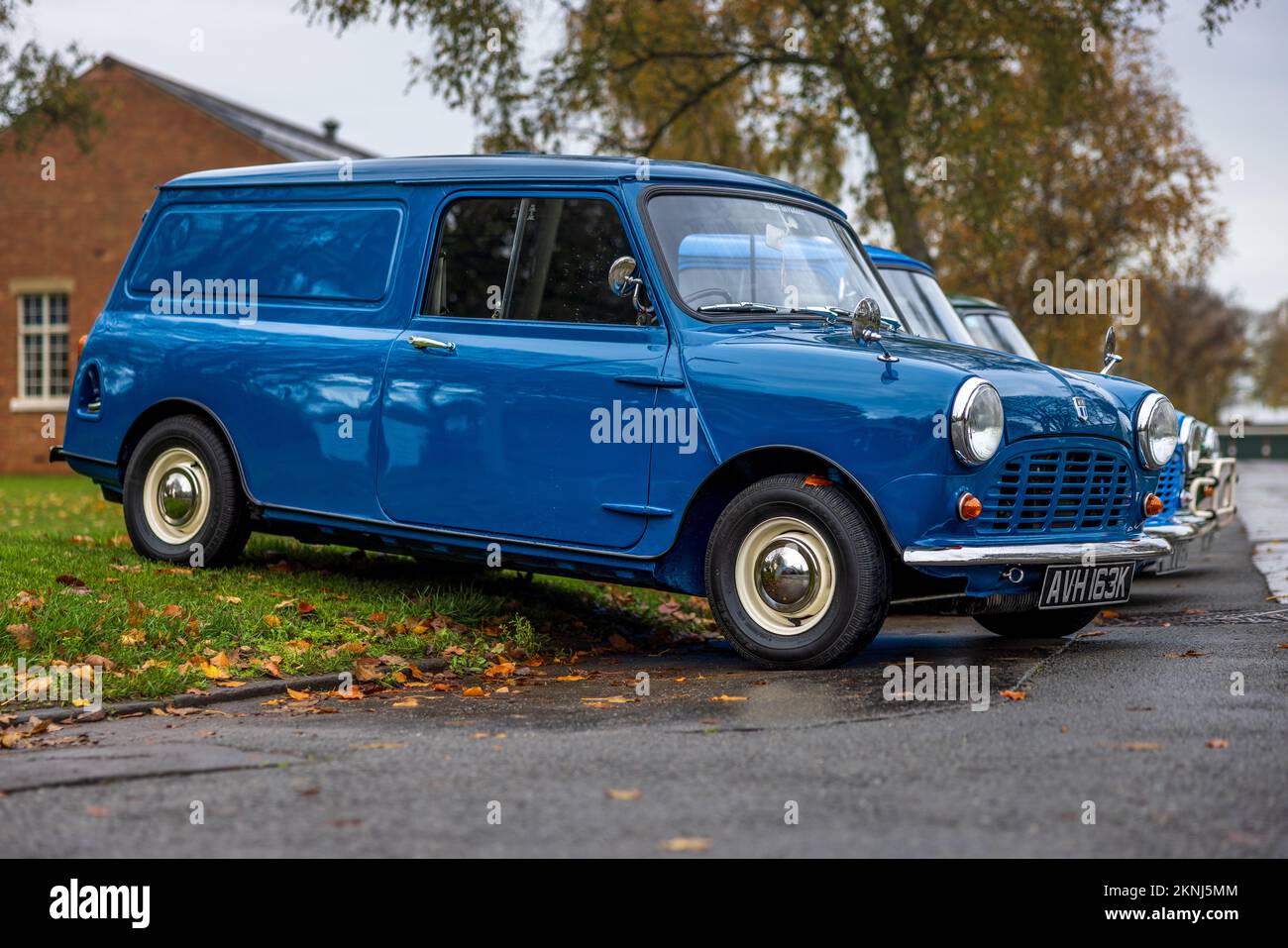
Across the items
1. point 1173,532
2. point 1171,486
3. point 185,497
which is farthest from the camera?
point 1171,486

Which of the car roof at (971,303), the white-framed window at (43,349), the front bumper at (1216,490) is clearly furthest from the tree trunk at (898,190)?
the white-framed window at (43,349)


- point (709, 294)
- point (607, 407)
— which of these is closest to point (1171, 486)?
point (709, 294)

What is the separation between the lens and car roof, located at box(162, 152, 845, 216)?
7527 mm

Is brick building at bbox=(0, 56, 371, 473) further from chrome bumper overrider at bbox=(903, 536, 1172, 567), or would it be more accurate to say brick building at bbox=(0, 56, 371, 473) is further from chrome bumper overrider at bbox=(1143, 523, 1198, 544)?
chrome bumper overrider at bbox=(903, 536, 1172, 567)

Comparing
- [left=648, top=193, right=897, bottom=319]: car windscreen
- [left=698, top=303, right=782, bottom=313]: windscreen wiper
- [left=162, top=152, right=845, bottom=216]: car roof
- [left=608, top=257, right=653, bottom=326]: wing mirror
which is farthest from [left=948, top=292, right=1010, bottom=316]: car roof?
[left=608, top=257, right=653, bottom=326]: wing mirror

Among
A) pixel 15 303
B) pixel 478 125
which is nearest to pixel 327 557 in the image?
pixel 478 125

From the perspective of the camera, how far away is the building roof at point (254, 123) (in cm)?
3428

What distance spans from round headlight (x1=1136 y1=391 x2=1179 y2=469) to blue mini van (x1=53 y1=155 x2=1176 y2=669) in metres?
0.02

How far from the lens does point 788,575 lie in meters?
6.81

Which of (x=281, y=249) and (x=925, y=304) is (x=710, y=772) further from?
(x=925, y=304)

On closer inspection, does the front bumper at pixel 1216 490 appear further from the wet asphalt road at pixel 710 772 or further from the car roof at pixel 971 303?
the wet asphalt road at pixel 710 772

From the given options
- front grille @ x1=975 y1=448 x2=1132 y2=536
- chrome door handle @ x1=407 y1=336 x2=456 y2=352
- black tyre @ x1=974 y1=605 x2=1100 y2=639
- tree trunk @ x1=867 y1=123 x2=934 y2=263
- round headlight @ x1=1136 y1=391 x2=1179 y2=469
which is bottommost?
black tyre @ x1=974 y1=605 x2=1100 y2=639

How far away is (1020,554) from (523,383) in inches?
94.6
